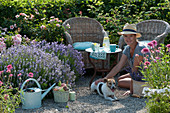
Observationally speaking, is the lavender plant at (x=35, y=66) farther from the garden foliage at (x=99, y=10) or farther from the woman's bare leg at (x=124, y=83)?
the garden foliage at (x=99, y=10)

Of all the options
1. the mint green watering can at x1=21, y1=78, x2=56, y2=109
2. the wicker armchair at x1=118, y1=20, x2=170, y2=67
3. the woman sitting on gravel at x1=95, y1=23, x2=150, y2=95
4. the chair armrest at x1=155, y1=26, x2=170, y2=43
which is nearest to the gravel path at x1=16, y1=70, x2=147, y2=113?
the mint green watering can at x1=21, y1=78, x2=56, y2=109

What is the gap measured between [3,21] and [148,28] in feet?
11.4

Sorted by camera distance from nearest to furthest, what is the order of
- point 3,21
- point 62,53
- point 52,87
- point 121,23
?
point 52,87 → point 62,53 → point 3,21 → point 121,23

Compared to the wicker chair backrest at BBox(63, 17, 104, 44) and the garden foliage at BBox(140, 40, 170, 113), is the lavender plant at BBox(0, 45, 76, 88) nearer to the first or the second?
the garden foliage at BBox(140, 40, 170, 113)

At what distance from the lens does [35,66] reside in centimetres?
458

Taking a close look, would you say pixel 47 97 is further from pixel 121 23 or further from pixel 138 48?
pixel 121 23

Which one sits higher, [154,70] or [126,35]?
[126,35]

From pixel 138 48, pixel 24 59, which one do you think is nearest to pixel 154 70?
pixel 138 48

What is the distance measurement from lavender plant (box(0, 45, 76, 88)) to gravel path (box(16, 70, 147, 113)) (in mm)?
378

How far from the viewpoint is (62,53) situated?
557cm

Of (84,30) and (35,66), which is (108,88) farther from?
(84,30)

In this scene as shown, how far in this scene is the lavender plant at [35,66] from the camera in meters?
4.46

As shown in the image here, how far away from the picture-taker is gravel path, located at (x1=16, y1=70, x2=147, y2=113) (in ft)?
13.7

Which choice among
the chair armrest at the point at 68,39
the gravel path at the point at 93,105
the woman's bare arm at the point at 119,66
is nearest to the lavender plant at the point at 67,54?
the chair armrest at the point at 68,39
